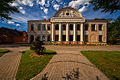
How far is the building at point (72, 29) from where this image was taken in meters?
18.8

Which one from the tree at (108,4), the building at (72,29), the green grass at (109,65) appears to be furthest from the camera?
the building at (72,29)

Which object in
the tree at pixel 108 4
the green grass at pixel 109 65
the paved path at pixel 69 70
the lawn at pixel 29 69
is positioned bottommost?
the paved path at pixel 69 70

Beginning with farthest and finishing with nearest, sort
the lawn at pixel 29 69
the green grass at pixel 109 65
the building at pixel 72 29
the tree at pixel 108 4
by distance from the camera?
1. the building at pixel 72 29
2. the tree at pixel 108 4
3. the green grass at pixel 109 65
4. the lawn at pixel 29 69

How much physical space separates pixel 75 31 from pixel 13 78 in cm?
1901

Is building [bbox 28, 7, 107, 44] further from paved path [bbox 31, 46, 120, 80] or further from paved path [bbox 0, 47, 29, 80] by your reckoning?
paved path [bbox 0, 47, 29, 80]

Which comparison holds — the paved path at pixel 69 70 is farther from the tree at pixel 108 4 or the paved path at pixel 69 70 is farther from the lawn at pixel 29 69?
the tree at pixel 108 4

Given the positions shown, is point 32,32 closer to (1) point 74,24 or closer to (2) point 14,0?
(2) point 14,0

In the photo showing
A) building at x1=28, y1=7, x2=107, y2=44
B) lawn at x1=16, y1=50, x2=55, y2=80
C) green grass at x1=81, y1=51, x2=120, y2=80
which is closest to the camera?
lawn at x1=16, y1=50, x2=55, y2=80

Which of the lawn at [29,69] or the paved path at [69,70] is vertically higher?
the lawn at [29,69]

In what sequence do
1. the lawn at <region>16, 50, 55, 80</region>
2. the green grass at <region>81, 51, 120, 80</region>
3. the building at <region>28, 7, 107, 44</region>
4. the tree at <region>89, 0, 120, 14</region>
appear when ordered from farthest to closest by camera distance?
1. the building at <region>28, 7, 107, 44</region>
2. the tree at <region>89, 0, 120, 14</region>
3. the green grass at <region>81, 51, 120, 80</region>
4. the lawn at <region>16, 50, 55, 80</region>

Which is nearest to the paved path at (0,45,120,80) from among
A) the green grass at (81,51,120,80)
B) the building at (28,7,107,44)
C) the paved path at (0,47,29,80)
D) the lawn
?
the paved path at (0,47,29,80)

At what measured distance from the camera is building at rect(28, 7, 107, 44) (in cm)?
1877

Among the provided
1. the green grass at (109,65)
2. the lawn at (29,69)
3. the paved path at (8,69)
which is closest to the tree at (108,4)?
the green grass at (109,65)

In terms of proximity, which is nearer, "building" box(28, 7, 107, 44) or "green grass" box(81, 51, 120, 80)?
"green grass" box(81, 51, 120, 80)
